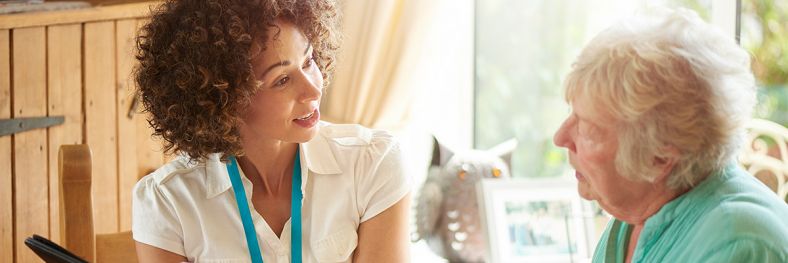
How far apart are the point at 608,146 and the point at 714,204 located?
0.15 meters

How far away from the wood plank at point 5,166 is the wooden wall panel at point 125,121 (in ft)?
1.07

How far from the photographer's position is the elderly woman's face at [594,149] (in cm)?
125

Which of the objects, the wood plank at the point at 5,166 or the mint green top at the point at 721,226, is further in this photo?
the wood plank at the point at 5,166

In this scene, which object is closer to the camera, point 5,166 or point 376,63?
point 5,166

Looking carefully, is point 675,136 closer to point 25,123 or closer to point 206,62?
point 206,62

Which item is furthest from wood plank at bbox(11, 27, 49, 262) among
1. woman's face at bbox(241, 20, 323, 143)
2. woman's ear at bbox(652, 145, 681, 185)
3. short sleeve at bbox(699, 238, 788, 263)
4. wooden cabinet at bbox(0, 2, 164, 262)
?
short sleeve at bbox(699, 238, 788, 263)

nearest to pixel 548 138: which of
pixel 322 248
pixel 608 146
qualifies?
pixel 322 248

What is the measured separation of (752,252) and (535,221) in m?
1.75

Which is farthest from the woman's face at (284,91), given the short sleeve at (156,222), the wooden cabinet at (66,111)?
the wooden cabinet at (66,111)

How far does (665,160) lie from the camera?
1244 millimetres

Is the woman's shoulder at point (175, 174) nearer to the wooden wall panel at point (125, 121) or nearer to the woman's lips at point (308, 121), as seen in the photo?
the woman's lips at point (308, 121)

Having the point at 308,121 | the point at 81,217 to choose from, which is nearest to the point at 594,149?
the point at 308,121

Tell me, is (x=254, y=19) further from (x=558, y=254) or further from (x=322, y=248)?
(x=558, y=254)

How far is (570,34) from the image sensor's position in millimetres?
3574
